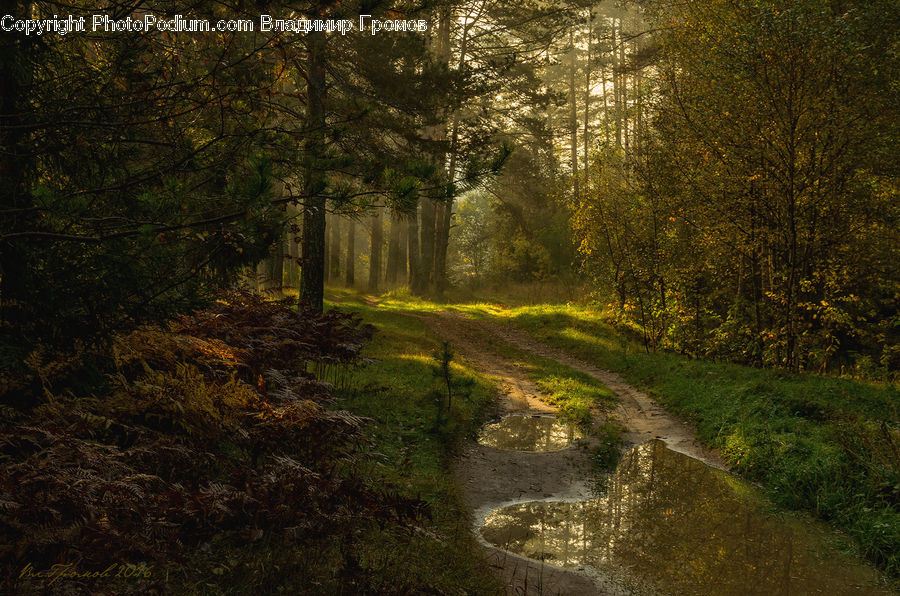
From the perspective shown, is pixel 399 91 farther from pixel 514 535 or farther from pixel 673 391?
pixel 514 535

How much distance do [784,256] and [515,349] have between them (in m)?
6.92

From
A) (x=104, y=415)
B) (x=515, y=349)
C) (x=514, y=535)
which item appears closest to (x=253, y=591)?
(x=104, y=415)

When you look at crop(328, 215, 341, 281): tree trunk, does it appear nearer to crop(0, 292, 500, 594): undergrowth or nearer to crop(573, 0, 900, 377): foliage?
crop(573, 0, 900, 377): foliage

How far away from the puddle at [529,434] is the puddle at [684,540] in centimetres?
143

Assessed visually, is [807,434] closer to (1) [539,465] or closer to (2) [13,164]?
(1) [539,465]

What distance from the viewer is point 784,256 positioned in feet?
40.0

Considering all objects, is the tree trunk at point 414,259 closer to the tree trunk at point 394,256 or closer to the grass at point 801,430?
the tree trunk at point 394,256

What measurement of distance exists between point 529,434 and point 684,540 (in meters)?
3.45

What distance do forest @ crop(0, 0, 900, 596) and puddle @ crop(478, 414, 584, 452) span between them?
0.09 m

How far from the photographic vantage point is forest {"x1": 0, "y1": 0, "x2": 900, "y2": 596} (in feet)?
12.0

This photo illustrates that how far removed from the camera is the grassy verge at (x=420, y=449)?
4.55m

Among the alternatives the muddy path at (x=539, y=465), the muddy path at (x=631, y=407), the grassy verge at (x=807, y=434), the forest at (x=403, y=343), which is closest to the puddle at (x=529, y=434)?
the forest at (x=403, y=343)

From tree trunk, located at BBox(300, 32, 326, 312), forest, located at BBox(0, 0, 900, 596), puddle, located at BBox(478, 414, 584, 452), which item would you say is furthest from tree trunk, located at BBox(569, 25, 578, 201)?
puddle, located at BBox(478, 414, 584, 452)

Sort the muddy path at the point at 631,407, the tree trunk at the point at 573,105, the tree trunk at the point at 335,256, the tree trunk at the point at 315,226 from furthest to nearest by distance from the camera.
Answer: the tree trunk at the point at 573,105
the tree trunk at the point at 335,256
the tree trunk at the point at 315,226
the muddy path at the point at 631,407
